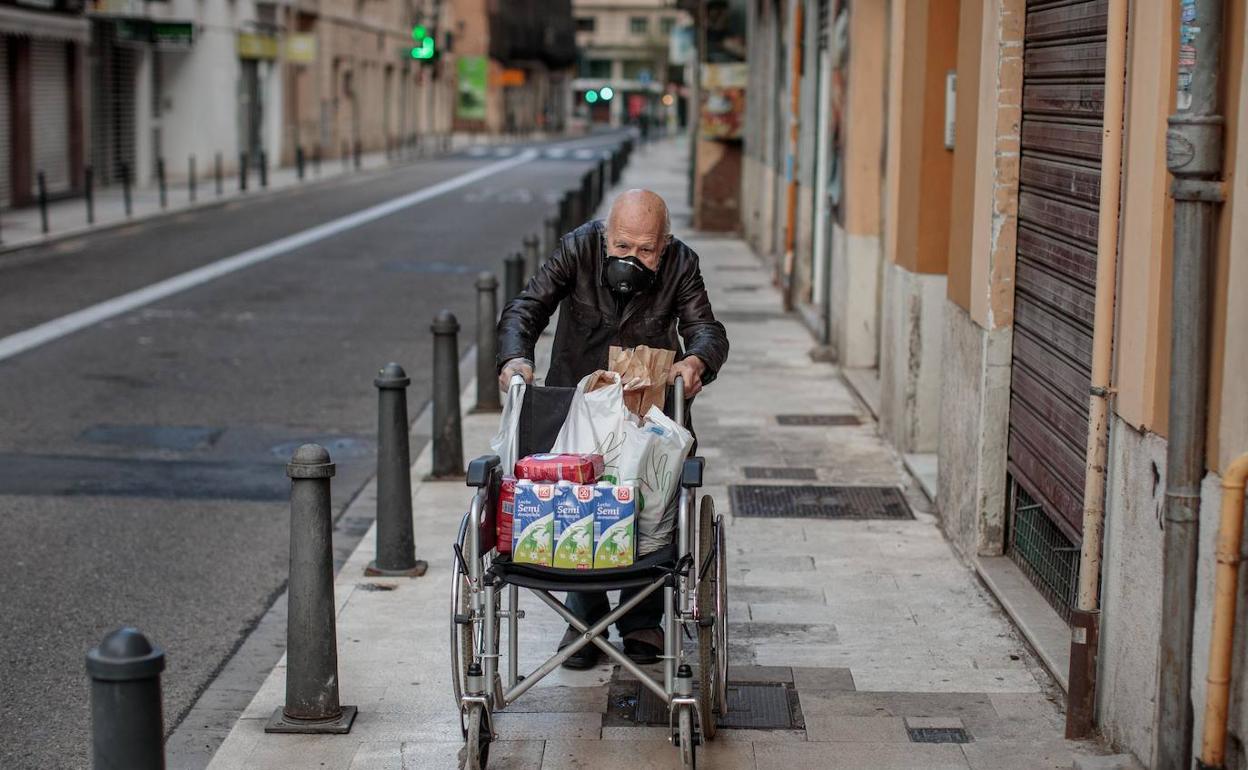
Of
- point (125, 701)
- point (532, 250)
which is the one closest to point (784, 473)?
point (125, 701)

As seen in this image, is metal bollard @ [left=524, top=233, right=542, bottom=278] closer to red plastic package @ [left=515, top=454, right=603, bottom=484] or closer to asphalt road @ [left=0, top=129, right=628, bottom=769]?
asphalt road @ [left=0, top=129, right=628, bottom=769]

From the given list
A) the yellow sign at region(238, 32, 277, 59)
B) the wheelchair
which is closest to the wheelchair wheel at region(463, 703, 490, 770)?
the wheelchair

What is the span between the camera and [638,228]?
5.63 metres

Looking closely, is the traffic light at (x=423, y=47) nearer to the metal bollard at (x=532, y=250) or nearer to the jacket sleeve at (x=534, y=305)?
the metal bollard at (x=532, y=250)

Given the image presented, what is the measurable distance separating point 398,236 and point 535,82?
8624 centimetres

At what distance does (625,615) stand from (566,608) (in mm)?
882

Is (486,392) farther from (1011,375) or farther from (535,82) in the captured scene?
(535,82)

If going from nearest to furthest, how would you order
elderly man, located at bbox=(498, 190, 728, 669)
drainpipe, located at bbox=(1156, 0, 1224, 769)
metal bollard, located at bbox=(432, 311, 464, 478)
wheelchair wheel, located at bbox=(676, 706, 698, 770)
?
drainpipe, located at bbox=(1156, 0, 1224, 769), wheelchair wheel, located at bbox=(676, 706, 698, 770), elderly man, located at bbox=(498, 190, 728, 669), metal bollard, located at bbox=(432, 311, 464, 478)

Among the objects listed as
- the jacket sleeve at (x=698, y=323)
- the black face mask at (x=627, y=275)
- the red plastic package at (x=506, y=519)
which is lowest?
the red plastic package at (x=506, y=519)

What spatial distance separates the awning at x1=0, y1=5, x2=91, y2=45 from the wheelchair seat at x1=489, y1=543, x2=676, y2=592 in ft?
85.9

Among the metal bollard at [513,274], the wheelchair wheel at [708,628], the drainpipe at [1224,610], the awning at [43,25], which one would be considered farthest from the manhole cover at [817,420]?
the awning at [43,25]

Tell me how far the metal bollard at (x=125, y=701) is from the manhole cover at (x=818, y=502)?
515 centimetres

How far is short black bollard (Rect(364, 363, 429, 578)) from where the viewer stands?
7.16 m

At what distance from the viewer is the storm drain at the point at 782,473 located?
938 cm
